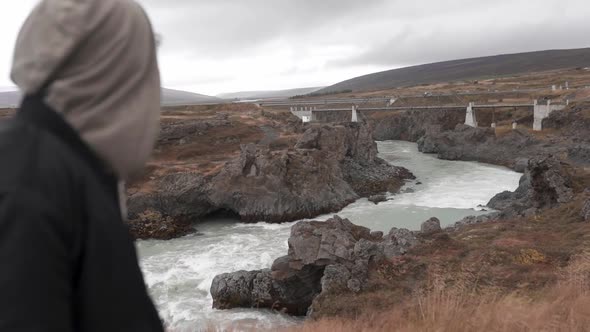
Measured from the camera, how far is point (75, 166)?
1.03 m

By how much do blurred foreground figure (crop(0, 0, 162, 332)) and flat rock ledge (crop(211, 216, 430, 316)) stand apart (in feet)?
38.1

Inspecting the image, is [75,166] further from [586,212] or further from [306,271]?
[586,212]

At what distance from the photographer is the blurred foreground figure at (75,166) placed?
3.04ft

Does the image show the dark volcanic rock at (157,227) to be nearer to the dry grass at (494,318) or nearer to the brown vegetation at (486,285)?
the brown vegetation at (486,285)

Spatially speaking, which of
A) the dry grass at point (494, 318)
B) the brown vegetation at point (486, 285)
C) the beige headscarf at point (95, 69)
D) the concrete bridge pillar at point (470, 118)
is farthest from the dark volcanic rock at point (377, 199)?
the concrete bridge pillar at point (470, 118)

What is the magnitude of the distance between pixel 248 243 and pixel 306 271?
9.94m

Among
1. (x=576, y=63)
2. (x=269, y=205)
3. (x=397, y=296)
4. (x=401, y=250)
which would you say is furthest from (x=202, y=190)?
(x=576, y=63)

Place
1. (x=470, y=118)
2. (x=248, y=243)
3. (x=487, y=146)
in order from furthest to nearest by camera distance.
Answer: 1. (x=470, y=118)
2. (x=487, y=146)
3. (x=248, y=243)

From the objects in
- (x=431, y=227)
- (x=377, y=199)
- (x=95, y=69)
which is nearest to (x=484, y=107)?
(x=377, y=199)

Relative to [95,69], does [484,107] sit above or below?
below

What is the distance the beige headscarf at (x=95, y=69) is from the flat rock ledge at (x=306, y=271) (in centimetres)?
1163

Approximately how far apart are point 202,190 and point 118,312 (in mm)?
29621

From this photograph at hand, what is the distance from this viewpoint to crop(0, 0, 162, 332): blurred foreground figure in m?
0.93

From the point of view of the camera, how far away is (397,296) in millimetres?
10523
